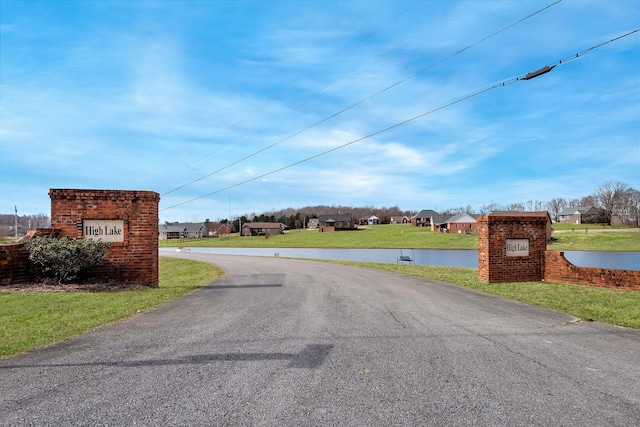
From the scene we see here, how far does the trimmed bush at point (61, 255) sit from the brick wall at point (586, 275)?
50.9ft

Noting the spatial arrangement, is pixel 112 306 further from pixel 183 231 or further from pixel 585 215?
pixel 585 215

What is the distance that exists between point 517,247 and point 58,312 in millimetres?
14601

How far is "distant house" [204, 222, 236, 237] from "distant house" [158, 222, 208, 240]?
3757 mm

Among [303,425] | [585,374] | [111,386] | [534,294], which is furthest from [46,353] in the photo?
[534,294]

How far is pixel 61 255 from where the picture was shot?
36.0ft

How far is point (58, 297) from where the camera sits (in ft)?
31.2

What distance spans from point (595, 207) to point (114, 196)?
447ft

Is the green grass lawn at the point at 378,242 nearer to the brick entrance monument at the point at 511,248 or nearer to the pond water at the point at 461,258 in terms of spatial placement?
the pond water at the point at 461,258

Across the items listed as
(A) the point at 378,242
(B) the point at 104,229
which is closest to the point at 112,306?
(B) the point at 104,229

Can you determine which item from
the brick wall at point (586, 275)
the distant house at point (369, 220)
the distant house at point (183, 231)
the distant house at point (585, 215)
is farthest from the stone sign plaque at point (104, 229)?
the distant house at point (369, 220)

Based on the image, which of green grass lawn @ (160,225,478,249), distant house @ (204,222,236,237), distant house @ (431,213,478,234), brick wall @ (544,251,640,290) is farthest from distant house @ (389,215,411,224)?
brick wall @ (544,251,640,290)

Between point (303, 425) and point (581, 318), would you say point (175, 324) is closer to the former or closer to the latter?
point (303, 425)

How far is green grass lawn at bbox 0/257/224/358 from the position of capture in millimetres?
6232

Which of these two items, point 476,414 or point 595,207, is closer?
point 476,414
